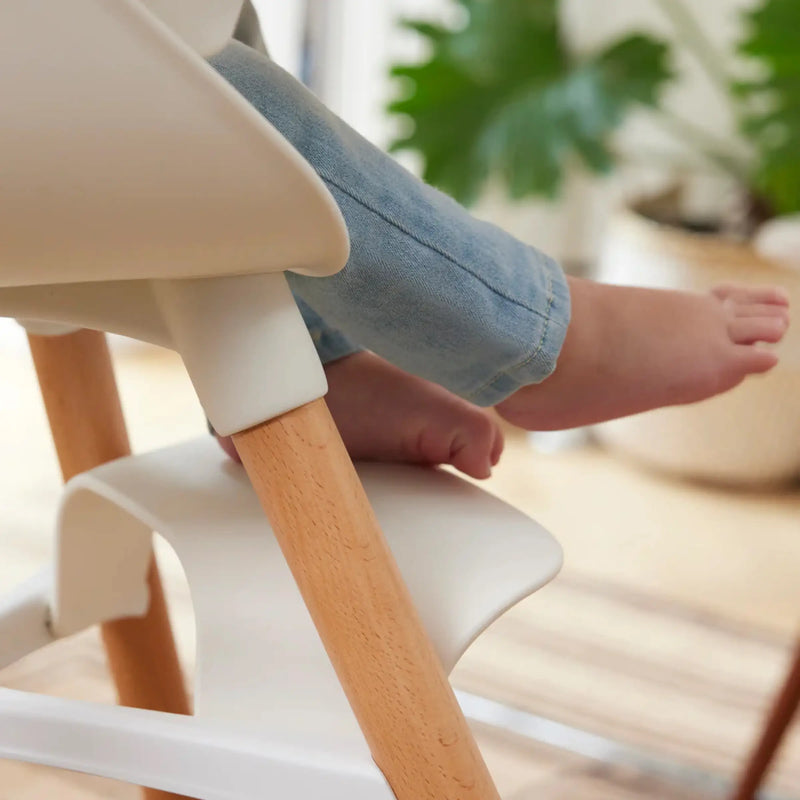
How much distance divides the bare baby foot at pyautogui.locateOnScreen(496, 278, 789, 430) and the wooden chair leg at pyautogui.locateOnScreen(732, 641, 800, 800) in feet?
1.15

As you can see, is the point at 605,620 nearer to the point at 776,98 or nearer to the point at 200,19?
the point at 776,98

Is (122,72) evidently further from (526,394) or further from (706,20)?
(706,20)

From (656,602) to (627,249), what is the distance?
24.9 inches

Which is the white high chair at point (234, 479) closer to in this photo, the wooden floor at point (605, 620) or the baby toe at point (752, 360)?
the baby toe at point (752, 360)

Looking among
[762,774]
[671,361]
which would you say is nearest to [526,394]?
[671,361]

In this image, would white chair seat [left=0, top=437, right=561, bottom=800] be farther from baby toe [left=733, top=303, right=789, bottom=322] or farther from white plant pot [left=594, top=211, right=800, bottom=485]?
white plant pot [left=594, top=211, right=800, bottom=485]

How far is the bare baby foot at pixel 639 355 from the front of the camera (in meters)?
0.58

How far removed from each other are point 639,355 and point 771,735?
1.56 feet

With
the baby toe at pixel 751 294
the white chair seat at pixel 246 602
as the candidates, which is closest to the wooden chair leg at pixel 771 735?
the baby toe at pixel 751 294

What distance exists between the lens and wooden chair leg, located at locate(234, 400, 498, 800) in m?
0.37

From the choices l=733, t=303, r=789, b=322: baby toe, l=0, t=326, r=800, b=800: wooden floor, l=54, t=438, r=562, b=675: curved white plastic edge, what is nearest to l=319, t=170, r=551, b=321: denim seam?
l=54, t=438, r=562, b=675: curved white plastic edge

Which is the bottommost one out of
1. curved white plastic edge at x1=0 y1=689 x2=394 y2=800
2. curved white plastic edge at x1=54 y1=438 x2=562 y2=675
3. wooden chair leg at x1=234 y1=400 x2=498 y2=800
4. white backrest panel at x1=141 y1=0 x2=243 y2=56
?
curved white plastic edge at x1=0 y1=689 x2=394 y2=800

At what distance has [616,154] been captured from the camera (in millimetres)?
1870

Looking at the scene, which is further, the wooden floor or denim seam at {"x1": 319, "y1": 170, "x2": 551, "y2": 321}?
the wooden floor
